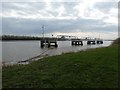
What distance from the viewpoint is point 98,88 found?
823 cm

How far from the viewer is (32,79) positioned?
987 cm

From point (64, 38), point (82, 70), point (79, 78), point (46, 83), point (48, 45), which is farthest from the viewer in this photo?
point (64, 38)

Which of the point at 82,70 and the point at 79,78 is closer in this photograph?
the point at 79,78

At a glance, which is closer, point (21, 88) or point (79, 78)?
point (21, 88)

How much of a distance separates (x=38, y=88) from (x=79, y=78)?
2.12 meters

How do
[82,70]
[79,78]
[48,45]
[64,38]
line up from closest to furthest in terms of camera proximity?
[79,78], [82,70], [48,45], [64,38]

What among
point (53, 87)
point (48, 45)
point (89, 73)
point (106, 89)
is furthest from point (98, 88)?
point (48, 45)

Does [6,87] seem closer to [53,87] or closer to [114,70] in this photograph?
[53,87]

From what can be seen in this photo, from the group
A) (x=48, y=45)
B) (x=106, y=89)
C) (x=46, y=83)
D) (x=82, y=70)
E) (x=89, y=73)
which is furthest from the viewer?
(x=48, y=45)

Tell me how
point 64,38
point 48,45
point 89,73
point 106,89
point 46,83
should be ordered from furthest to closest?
point 64,38
point 48,45
point 89,73
point 46,83
point 106,89

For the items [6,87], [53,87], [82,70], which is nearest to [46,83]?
[53,87]

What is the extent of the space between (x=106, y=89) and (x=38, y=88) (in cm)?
227

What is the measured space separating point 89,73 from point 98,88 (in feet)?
8.48

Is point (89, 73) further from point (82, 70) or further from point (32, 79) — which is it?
point (32, 79)
